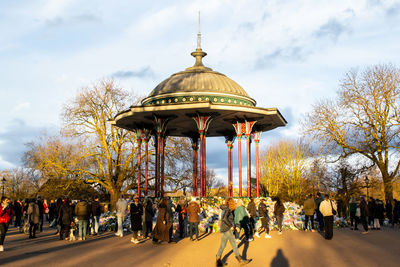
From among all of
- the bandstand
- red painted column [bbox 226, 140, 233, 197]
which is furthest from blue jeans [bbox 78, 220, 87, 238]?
red painted column [bbox 226, 140, 233, 197]

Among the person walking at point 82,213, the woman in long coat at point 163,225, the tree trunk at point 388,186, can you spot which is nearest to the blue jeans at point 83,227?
the person walking at point 82,213

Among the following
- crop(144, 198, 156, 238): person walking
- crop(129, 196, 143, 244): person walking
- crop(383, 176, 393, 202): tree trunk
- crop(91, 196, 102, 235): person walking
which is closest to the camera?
crop(129, 196, 143, 244): person walking

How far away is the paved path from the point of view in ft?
34.9

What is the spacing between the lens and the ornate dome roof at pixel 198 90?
25.4 m

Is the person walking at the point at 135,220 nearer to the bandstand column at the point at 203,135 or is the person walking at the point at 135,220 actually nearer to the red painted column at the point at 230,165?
the bandstand column at the point at 203,135

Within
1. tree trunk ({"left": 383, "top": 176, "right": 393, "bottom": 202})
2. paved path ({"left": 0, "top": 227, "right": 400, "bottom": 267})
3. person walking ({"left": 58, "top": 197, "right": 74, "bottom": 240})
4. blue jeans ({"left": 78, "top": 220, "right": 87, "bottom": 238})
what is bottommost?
paved path ({"left": 0, "top": 227, "right": 400, "bottom": 267})

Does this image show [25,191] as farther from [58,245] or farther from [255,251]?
[255,251]

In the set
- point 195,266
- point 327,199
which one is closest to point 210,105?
point 327,199

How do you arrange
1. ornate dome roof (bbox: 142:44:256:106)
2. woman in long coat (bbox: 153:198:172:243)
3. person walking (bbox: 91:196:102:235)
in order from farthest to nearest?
ornate dome roof (bbox: 142:44:256:106)
person walking (bbox: 91:196:102:235)
woman in long coat (bbox: 153:198:172:243)

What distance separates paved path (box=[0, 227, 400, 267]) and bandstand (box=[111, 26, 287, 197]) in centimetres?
853

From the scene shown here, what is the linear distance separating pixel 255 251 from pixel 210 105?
451 inches

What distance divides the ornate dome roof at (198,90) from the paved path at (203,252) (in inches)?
445

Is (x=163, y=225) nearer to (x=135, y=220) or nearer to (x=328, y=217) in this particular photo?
(x=135, y=220)

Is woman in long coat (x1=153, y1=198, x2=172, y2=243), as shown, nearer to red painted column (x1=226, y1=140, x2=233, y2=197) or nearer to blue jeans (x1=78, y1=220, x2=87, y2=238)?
blue jeans (x1=78, y1=220, x2=87, y2=238)
